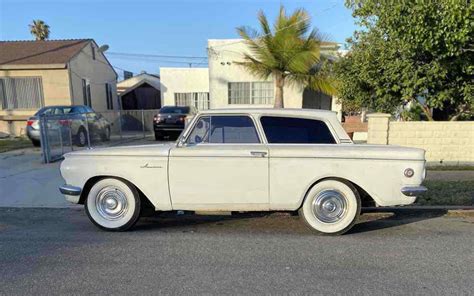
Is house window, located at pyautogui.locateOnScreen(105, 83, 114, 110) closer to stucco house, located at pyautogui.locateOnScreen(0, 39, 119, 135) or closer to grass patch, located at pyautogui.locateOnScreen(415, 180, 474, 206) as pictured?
stucco house, located at pyautogui.locateOnScreen(0, 39, 119, 135)

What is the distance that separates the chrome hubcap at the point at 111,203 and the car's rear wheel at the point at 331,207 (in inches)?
99.0

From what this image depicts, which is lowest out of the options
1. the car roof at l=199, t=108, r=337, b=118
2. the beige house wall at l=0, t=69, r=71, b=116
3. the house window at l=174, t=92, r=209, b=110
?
the car roof at l=199, t=108, r=337, b=118

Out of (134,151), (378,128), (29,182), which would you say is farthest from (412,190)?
(29,182)

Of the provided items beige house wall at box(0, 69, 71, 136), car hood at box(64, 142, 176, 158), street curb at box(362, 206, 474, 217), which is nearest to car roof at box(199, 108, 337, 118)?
car hood at box(64, 142, 176, 158)

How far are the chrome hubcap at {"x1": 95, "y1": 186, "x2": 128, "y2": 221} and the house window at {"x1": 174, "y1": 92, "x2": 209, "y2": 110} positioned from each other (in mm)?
16342

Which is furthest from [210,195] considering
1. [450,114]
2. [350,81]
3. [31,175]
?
[450,114]

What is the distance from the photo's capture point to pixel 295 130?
4898mm

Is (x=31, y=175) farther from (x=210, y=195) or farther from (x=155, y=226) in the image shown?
(x=210, y=195)

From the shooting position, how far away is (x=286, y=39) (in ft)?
50.6

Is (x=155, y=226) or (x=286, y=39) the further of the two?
A: (x=286, y=39)

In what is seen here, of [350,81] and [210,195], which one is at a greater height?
[350,81]

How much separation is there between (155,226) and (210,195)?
113cm

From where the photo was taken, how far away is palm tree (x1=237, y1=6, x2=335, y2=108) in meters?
15.5

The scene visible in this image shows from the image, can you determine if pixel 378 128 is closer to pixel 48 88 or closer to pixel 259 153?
pixel 259 153
